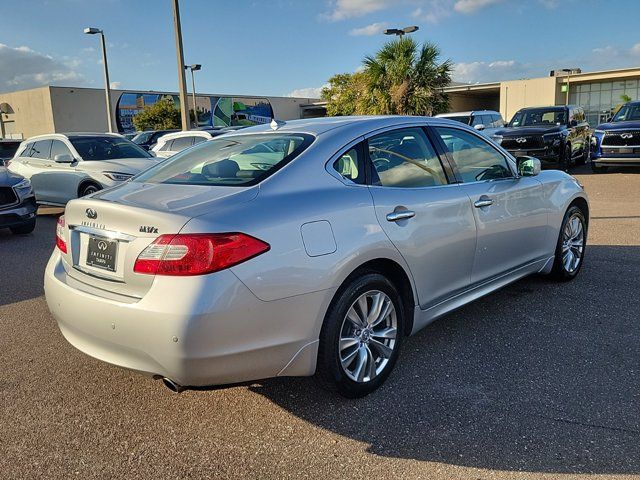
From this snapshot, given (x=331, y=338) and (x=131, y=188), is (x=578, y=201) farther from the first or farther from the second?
(x=131, y=188)

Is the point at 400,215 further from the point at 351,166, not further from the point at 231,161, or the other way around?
the point at 231,161

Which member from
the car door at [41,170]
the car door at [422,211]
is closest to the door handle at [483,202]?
the car door at [422,211]

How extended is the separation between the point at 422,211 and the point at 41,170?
404 inches

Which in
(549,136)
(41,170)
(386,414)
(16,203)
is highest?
(549,136)

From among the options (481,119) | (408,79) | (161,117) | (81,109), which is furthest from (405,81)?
(81,109)

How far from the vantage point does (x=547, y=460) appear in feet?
8.68

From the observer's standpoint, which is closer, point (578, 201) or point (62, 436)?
point (62, 436)

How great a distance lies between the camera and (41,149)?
11727 millimetres

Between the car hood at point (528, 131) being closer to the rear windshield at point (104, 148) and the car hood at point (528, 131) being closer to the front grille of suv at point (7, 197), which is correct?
the rear windshield at point (104, 148)

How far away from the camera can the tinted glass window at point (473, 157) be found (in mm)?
4141

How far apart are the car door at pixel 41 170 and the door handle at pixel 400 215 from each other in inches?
386

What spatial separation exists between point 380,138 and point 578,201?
2.82 meters

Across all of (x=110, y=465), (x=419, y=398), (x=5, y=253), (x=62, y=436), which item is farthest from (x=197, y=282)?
(x=5, y=253)

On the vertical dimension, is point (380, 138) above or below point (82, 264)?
above
